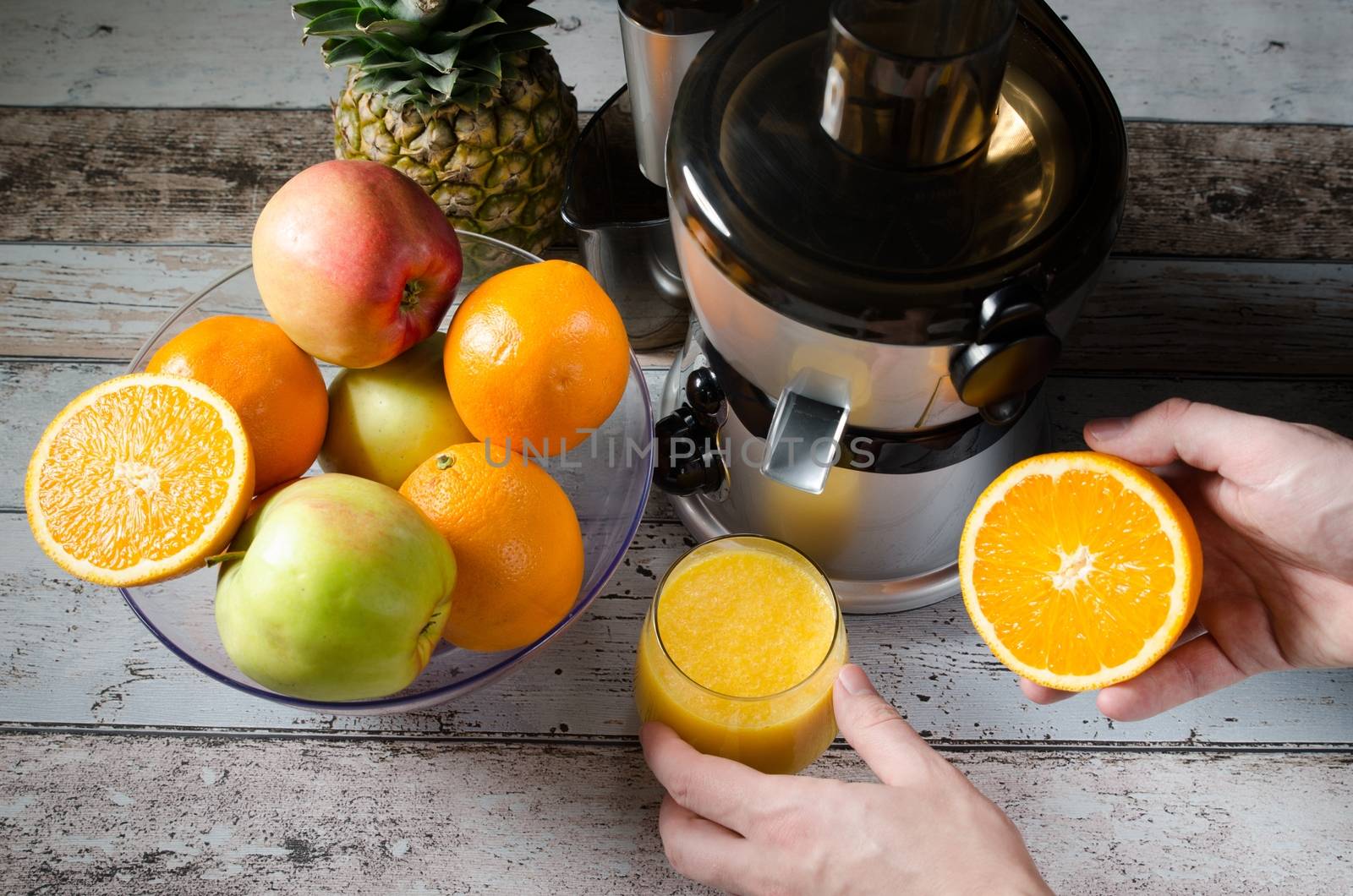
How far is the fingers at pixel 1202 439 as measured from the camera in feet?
2.36

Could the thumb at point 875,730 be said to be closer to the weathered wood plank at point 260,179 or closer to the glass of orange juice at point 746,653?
the glass of orange juice at point 746,653

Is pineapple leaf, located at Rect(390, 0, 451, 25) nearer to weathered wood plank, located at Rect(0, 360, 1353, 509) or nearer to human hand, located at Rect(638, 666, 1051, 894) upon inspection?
weathered wood plank, located at Rect(0, 360, 1353, 509)

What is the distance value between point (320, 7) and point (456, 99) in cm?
14

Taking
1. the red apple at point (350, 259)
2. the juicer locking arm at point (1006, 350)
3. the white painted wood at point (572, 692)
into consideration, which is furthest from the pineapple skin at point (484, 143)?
the juicer locking arm at point (1006, 350)

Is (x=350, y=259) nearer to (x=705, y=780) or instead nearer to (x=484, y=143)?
(x=484, y=143)

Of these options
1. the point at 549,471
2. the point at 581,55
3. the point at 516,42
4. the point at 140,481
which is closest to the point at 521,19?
the point at 516,42

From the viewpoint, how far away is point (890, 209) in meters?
0.59

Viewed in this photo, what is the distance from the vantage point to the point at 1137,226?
106 cm

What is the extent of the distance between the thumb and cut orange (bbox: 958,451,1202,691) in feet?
0.32

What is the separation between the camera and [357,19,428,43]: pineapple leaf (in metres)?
0.81

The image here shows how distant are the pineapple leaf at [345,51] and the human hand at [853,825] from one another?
626 mm

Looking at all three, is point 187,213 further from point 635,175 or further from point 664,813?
point 664,813

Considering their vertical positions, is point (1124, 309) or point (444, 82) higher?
point (444, 82)

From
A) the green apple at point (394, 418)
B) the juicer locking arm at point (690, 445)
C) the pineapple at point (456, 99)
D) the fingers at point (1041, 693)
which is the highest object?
the pineapple at point (456, 99)
